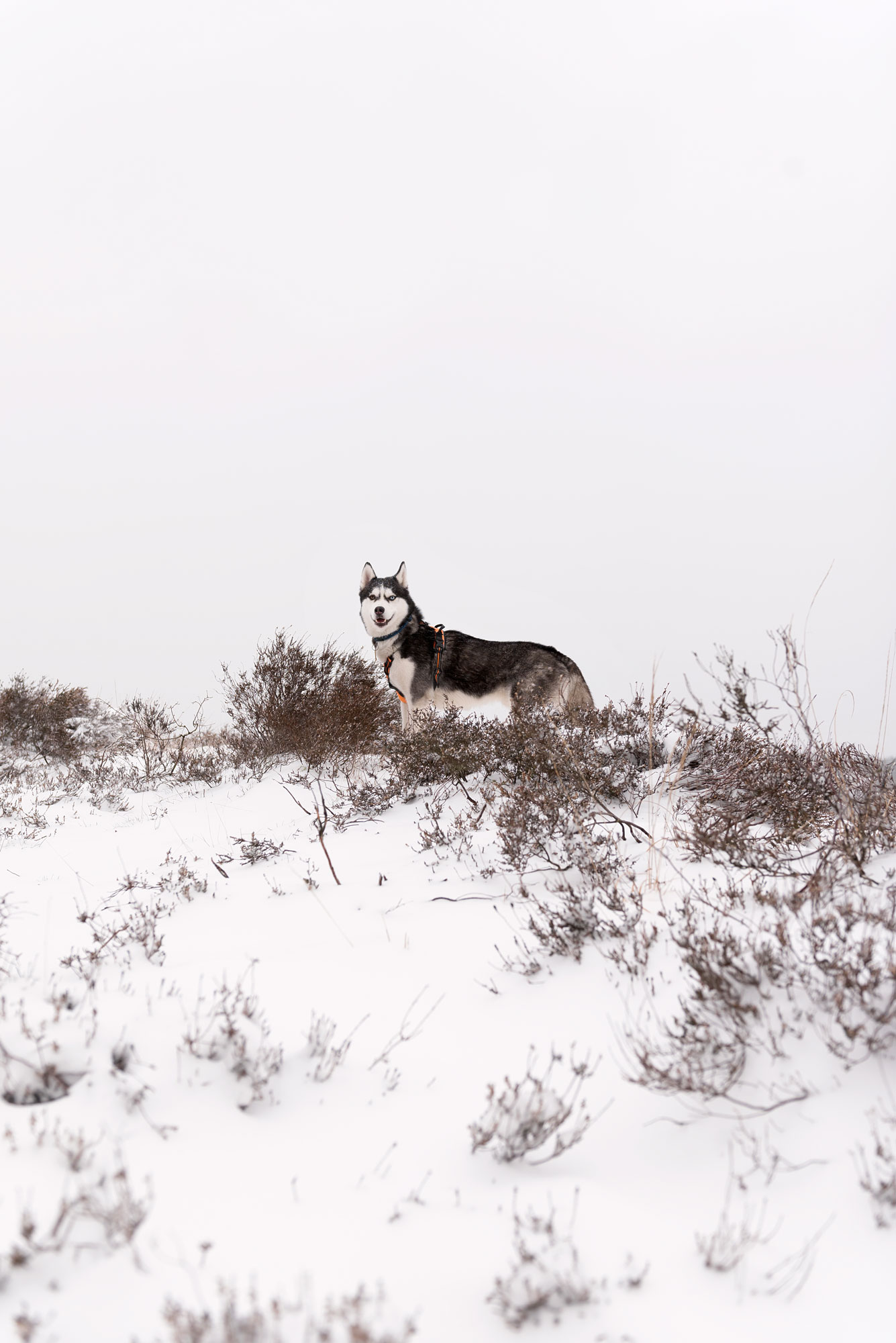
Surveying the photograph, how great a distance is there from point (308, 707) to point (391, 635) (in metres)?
1.39

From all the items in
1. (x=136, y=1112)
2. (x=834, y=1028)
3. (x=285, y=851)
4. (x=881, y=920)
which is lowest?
(x=285, y=851)

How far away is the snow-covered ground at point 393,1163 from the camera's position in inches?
59.1

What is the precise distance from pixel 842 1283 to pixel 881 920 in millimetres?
1283

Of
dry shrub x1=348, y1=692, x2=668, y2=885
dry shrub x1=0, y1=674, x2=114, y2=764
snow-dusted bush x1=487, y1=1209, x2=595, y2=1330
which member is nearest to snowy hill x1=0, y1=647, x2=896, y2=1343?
snow-dusted bush x1=487, y1=1209, x2=595, y2=1330

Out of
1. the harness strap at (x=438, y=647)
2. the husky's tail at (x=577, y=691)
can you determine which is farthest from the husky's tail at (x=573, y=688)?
the harness strap at (x=438, y=647)

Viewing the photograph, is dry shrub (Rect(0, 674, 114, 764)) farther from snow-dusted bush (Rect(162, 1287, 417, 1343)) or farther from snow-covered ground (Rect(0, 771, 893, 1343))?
snow-dusted bush (Rect(162, 1287, 417, 1343))

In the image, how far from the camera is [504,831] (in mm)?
4234

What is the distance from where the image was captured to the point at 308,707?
8.46 m

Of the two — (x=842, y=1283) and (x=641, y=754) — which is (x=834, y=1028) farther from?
(x=641, y=754)

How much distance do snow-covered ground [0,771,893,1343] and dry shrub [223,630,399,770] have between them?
160 inches

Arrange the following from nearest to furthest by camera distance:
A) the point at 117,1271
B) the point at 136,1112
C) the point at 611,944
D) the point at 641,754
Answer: the point at 117,1271
the point at 136,1112
the point at 611,944
the point at 641,754

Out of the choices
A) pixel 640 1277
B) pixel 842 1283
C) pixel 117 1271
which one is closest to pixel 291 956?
pixel 117 1271

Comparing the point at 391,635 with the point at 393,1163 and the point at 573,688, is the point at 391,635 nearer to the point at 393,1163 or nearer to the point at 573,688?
the point at 573,688

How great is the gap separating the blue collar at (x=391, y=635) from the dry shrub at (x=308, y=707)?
0.70m
